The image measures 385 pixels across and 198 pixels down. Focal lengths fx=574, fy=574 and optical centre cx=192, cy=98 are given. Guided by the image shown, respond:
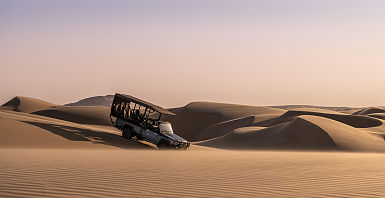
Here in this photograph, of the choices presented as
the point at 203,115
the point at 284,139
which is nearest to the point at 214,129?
the point at 203,115

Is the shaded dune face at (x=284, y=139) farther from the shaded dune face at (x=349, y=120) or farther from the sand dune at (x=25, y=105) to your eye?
the sand dune at (x=25, y=105)

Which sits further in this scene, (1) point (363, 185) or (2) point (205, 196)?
(1) point (363, 185)

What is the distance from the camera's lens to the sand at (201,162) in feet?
37.3

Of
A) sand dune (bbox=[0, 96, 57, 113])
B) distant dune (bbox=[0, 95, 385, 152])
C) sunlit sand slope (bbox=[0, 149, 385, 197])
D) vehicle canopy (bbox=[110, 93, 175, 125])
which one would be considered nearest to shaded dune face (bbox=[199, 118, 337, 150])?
distant dune (bbox=[0, 95, 385, 152])

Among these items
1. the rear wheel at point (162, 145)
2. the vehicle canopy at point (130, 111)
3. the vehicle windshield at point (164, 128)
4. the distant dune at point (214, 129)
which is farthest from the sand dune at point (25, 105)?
the rear wheel at point (162, 145)

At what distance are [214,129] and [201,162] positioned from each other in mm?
55791

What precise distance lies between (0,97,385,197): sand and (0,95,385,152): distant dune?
0.34ft

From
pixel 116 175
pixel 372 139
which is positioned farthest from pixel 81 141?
pixel 372 139

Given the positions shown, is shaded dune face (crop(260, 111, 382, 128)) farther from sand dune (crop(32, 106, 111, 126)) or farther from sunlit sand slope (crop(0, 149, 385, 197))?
sunlit sand slope (crop(0, 149, 385, 197))

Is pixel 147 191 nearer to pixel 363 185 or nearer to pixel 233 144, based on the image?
pixel 363 185

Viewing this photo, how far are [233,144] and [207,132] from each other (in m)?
25.6

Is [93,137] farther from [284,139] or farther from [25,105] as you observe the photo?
[25,105]

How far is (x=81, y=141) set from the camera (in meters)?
32.2

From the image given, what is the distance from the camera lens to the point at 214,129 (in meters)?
77.5
